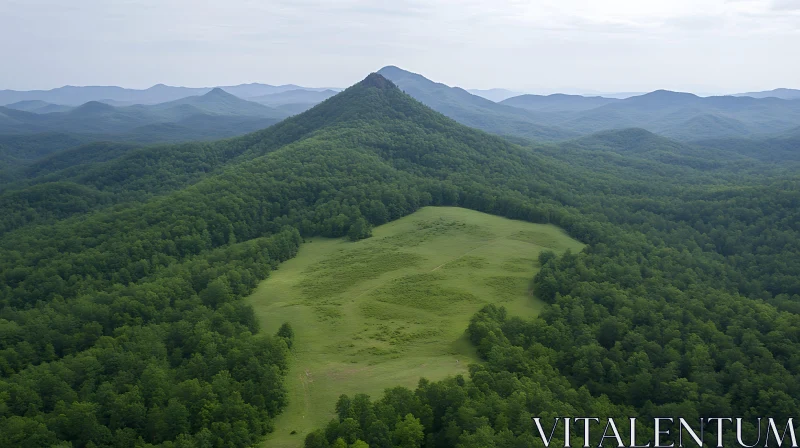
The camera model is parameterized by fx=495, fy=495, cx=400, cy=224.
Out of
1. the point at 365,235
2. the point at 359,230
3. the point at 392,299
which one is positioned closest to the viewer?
the point at 392,299

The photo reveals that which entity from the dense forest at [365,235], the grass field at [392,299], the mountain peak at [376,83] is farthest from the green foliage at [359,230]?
the mountain peak at [376,83]

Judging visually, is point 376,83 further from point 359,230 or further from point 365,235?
point 365,235

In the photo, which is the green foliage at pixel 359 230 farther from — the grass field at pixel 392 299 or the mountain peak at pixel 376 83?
the mountain peak at pixel 376 83

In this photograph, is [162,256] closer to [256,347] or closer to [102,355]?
[102,355]

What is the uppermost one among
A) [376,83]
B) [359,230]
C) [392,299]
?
[376,83]

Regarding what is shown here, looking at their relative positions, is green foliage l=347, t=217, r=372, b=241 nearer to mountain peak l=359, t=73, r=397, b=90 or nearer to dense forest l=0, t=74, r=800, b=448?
dense forest l=0, t=74, r=800, b=448

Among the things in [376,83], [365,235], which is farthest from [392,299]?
[376,83]
